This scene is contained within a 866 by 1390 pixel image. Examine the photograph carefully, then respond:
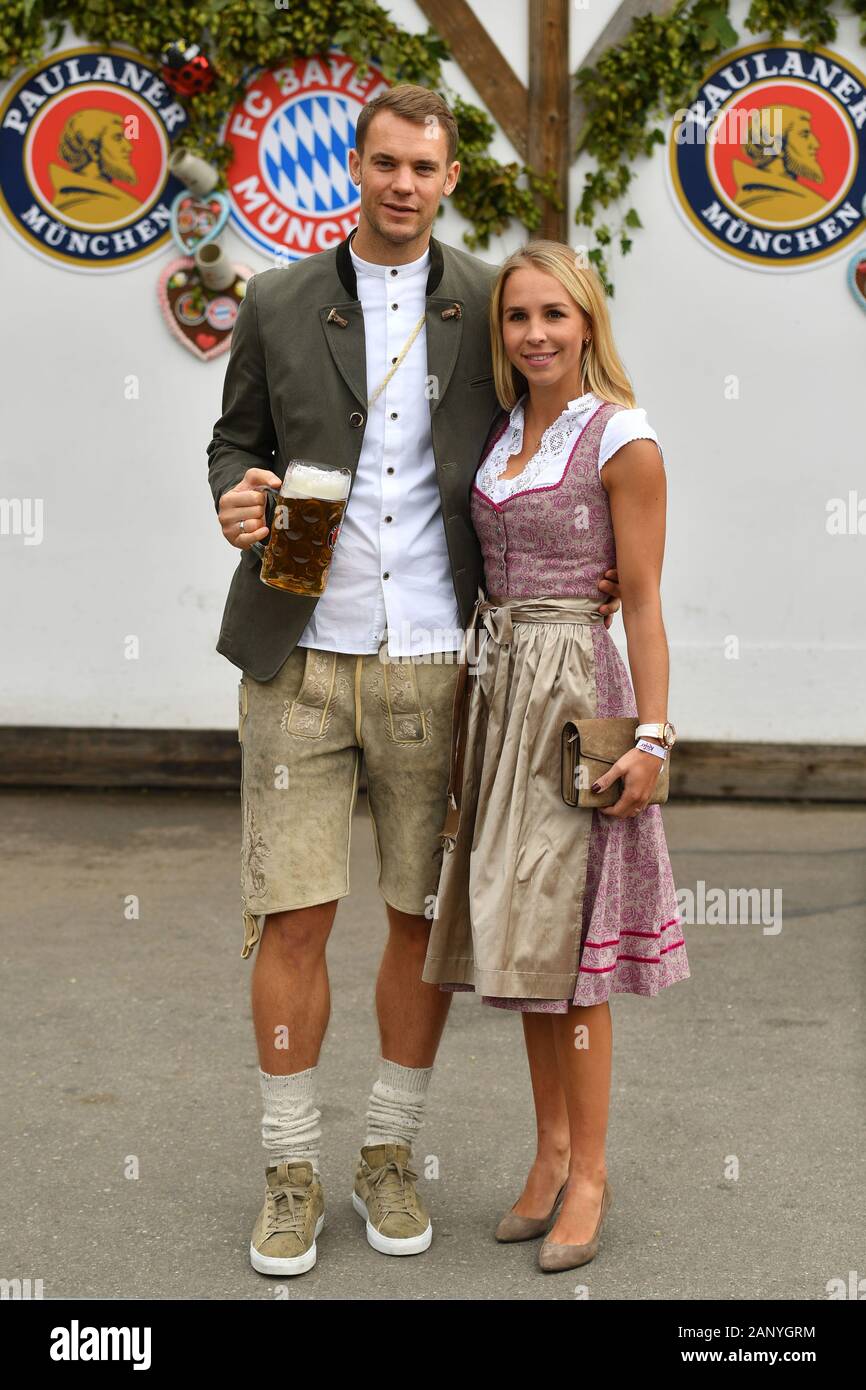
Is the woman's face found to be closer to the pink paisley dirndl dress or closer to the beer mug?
the pink paisley dirndl dress

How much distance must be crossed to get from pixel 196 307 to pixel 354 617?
14.3 feet

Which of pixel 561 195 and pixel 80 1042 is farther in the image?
pixel 561 195

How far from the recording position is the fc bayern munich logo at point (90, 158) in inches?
274

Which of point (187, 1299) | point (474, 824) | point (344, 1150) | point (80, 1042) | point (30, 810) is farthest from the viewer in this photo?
point (30, 810)

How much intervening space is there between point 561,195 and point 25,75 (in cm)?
233

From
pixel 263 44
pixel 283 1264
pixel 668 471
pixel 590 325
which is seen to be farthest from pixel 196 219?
pixel 283 1264

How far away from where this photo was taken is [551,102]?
22.8 ft

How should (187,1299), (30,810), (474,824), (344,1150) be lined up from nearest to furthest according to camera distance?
(187,1299)
(474,824)
(344,1150)
(30,810)

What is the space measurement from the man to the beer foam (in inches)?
6.5

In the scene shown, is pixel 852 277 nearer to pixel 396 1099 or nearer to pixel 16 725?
pixel 16 725

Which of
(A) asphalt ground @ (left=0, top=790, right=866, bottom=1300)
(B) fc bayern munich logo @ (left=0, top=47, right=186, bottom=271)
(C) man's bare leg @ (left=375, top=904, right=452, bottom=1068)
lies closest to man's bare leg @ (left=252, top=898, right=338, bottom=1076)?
(C) man's bare leg @ (left=375, top=904, right=452, bottom=1068)

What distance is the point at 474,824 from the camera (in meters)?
3.05

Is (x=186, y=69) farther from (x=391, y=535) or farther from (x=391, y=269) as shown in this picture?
(x=391, y=535)

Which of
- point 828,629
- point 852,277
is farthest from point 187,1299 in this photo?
point 852,277
